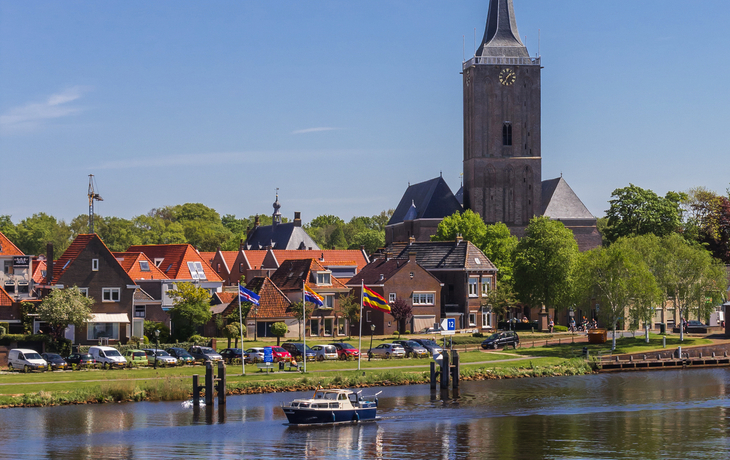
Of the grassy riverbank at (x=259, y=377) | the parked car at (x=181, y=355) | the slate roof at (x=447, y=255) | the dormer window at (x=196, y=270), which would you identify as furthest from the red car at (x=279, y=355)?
the slate roof at (x=447, y=255)

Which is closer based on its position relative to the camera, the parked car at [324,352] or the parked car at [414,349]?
the parked car at [324,352]

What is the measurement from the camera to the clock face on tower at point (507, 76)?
137m

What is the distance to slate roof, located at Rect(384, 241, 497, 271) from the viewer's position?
10331 cm

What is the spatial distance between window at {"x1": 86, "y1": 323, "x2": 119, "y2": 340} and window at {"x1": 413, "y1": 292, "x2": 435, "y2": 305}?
31202mm

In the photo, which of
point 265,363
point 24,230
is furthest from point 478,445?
point 24,230

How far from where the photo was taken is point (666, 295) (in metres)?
91.9

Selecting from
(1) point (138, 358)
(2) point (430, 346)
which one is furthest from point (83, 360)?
(2) point (430, 346)

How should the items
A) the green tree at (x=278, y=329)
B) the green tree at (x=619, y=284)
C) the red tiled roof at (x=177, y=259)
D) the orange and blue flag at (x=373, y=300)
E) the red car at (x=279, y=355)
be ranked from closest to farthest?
the orange and blue flag at (x=373, y=300), the red car at (x=279, y=355), the green tree at (x=278, y=329), the green tree at (x=619, y=284), the red tiled roof at (x=177, y=259)

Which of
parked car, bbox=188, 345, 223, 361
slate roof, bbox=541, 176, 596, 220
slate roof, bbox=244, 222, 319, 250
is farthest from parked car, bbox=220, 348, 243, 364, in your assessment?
slate roof, bbox=244, 222, 319, 250

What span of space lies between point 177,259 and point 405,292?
23.2 m

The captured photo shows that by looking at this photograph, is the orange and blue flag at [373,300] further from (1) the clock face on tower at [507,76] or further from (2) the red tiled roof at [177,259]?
(1) the clock face on tower at [507,76]

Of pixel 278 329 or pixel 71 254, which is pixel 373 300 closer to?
pixel 278 329

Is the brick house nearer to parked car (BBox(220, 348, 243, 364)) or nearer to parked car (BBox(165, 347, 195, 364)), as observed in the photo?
parked car (BBox(220, 348, 243, 364))

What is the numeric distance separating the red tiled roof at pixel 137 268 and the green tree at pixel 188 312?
6600 mm
